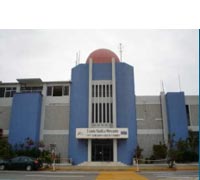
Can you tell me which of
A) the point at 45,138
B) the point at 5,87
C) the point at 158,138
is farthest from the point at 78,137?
the point at 5,87

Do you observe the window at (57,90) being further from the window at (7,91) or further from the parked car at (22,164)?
the parked car at (22,164)

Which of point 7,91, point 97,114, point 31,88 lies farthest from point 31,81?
point 97,114

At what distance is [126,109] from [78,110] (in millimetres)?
5621

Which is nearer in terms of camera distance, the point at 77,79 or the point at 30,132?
the point at 30,132

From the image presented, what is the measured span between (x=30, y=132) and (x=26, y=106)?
3.31 m

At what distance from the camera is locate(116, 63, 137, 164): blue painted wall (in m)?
26.3

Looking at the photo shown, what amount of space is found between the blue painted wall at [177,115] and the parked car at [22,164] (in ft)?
54.4

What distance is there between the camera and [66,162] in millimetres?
26562

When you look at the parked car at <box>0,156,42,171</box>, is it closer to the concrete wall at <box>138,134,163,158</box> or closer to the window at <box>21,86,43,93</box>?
the concrete wall at <box>138,134,163,158</box>

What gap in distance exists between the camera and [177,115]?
1132 inches

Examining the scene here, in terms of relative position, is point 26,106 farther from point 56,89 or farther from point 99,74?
point 99,74

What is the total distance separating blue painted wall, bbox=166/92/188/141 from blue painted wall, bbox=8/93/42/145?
1591cm

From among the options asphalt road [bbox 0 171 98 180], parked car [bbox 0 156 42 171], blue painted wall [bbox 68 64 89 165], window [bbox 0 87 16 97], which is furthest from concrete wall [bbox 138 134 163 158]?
window [bbox 0 87 16 97]

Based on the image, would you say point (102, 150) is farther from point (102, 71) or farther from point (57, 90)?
point (57, 90)
